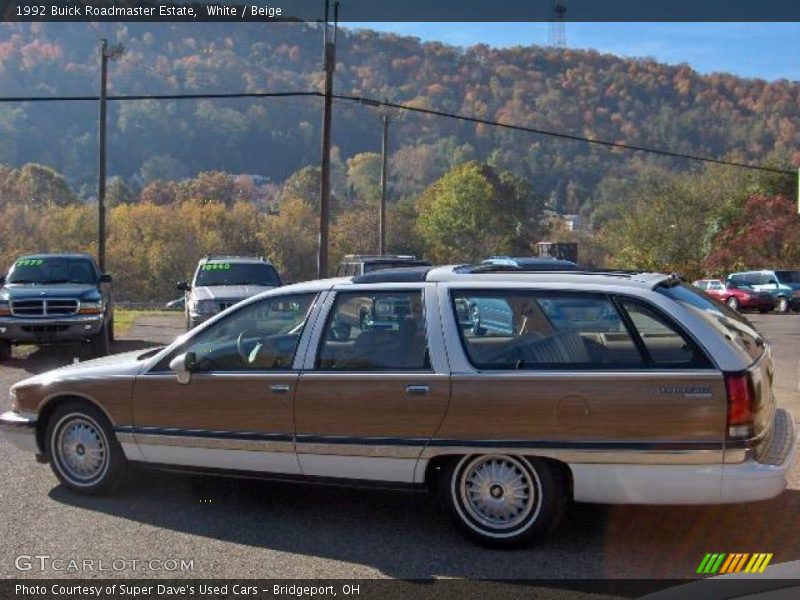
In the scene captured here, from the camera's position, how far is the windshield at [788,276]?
3603 centimetres

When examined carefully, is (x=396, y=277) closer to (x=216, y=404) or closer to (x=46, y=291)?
(x=216, y=404)

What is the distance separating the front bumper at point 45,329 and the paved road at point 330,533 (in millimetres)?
7767

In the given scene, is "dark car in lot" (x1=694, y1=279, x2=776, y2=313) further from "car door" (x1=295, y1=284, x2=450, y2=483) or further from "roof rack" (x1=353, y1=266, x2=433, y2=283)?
"car door" (x1=295, y1=284, x2=450, y2=483)

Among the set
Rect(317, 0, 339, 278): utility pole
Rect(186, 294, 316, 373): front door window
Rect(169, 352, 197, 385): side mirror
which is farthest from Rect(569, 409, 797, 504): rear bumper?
Rect(317, 0, 339, 278): utility pole

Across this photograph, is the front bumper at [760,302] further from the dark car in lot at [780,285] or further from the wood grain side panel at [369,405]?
the wood grain side panel at [369,405]

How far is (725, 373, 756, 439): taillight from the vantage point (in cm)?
500

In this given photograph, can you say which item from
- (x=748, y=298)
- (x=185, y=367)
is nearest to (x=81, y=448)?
(x=185, y=367)

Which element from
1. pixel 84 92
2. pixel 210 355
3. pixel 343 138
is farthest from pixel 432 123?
pixel 210 355

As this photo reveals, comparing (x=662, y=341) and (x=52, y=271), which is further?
(x=52, y=271)

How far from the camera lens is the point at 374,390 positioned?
558 centimetres

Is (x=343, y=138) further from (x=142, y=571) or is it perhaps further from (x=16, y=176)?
(x=142, y=571)

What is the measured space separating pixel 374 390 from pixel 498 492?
957 millimetres

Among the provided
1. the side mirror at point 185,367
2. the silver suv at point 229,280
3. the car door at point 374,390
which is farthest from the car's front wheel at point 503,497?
the silver suv at point 229,280

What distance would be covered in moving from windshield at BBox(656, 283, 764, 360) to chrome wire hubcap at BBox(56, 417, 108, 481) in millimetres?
3927
